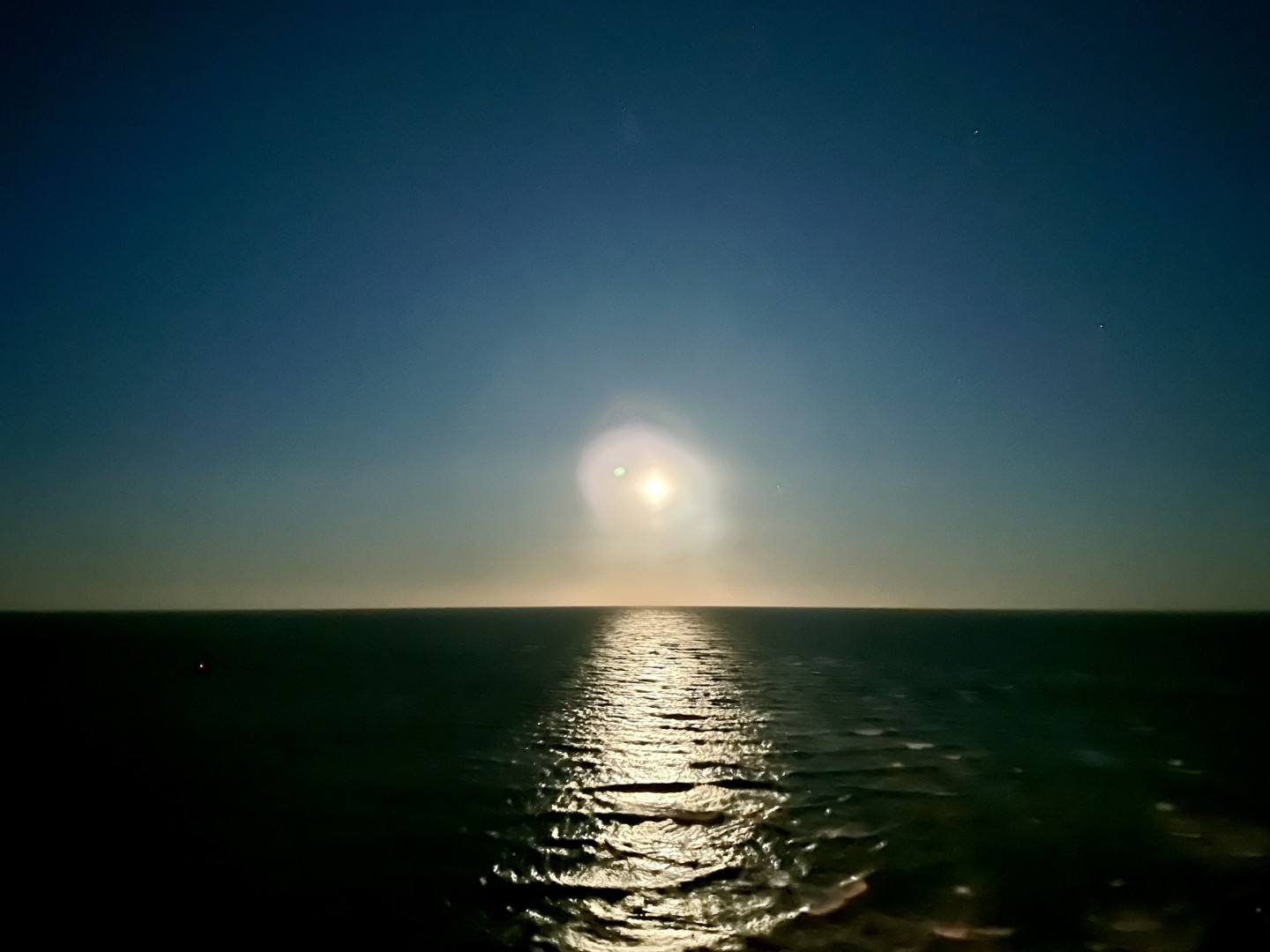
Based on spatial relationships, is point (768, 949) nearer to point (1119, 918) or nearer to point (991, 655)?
point (1119, 918)

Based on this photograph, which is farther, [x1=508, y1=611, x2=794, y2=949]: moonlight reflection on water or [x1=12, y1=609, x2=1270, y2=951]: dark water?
[x1=12, y1=609, x2=1270, y2=951]: dark water

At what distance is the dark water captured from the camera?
47.9ft

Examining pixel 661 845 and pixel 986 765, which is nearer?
pixel 661 845

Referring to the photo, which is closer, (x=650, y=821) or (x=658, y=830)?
(x=658, y=830)

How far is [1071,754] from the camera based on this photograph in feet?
101

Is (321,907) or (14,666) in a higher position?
(321,907)

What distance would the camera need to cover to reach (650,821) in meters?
20.9

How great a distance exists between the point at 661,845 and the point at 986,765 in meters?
18.2

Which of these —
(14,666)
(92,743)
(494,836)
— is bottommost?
(14,666)

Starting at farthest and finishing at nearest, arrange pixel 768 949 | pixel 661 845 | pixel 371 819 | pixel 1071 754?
pixel 1071 754, pixel 371 819, pixel 661 845, pixel 768 949

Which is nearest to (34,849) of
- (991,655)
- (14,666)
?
(14,666)

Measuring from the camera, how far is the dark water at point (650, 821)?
1459cm

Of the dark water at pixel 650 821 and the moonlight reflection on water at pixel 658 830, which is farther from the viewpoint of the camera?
the dark water at pixel 650 821

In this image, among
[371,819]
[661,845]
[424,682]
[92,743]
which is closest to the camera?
[661,845]
